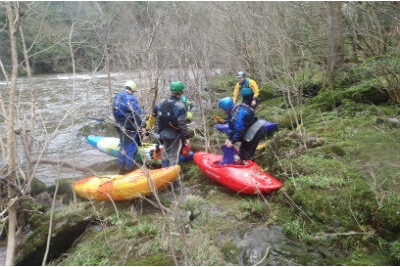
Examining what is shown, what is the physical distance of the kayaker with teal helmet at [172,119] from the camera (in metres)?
5.18

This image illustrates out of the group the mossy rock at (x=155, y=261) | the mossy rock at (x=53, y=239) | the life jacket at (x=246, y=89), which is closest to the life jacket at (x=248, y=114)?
the mossy rock at (x=155, y=261)

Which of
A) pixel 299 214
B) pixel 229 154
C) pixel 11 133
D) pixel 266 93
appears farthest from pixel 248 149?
pixel 266 93

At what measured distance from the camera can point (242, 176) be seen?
4.75 meters

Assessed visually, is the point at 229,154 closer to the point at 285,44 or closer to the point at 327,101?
the point at 285,44

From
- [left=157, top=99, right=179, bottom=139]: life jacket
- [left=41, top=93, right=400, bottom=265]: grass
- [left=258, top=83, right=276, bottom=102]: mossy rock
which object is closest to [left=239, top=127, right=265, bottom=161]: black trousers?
[left=41, top=93, right=400, bottom=265]: grass

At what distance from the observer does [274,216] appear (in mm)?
4035

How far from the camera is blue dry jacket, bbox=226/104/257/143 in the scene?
500 centimetres

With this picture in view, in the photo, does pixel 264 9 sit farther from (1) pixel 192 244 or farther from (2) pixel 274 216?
(1) pixel 192 244

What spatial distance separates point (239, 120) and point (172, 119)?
3.53 feet

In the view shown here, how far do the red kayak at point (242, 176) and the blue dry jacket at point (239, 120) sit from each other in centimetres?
45

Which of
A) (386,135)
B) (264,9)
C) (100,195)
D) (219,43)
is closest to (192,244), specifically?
(100,195)

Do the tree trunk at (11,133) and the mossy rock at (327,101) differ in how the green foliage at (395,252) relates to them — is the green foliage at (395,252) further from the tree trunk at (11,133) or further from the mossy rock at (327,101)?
the mossy rock at (327,101)

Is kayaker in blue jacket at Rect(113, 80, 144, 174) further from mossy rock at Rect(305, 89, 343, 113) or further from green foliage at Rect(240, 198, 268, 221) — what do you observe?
mossy rock at Rect(305, 89, 343, 113)

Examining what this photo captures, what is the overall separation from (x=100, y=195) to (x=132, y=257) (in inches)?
69.1
